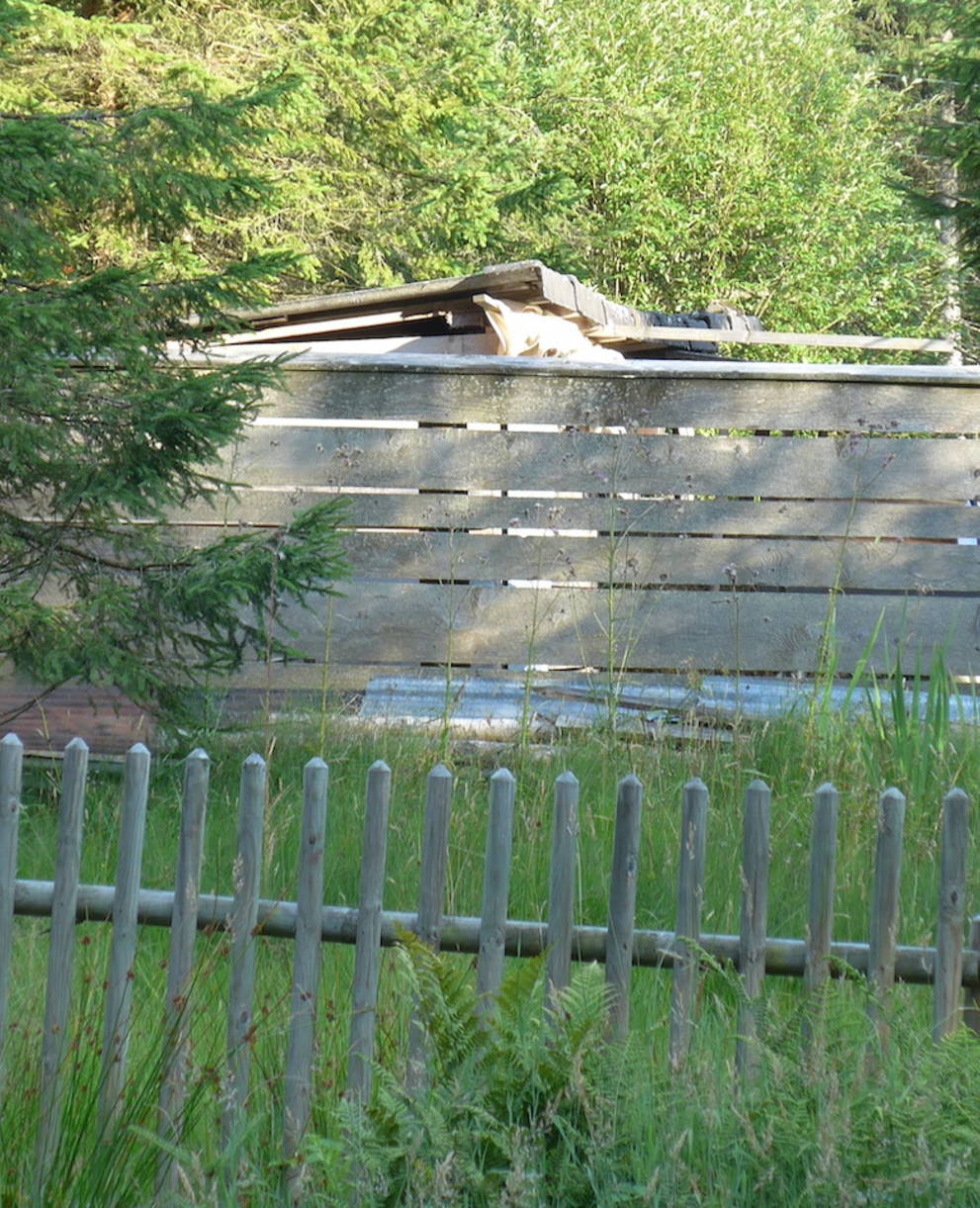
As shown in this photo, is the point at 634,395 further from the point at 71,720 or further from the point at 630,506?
the point at 71,720

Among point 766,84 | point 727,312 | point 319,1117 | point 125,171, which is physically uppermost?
point 766,84

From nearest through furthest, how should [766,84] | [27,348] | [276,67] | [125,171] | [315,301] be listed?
1. [27,348]
2. [125,171]
3. [315,301]
4. [276,67]
5. [766,84]

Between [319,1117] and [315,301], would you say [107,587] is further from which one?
[315,301]

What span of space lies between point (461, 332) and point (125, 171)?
18.5 feet

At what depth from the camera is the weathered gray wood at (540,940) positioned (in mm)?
3094

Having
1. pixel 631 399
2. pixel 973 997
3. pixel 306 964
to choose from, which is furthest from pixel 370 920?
pixel 631 399

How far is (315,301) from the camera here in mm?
10406

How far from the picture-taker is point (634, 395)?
6.99 metres

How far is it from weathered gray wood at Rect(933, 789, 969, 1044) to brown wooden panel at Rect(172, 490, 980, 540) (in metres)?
3.96

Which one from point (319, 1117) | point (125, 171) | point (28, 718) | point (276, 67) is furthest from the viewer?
point (276, 67)

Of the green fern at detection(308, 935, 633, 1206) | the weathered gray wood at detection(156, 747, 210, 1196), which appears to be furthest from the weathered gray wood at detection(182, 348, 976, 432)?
the green fern at detection(308, 935, 633, 1206)

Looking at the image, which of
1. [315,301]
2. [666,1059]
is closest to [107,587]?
[666,1059]

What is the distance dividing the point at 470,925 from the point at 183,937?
0.63 meters

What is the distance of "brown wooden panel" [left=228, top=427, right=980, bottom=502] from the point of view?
6.93 m
